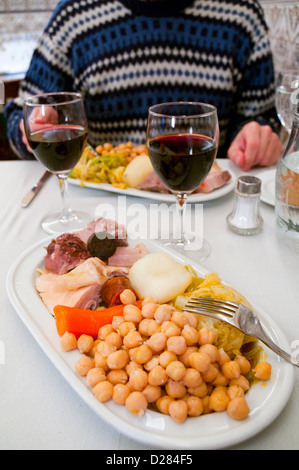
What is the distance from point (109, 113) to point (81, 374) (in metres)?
1.51

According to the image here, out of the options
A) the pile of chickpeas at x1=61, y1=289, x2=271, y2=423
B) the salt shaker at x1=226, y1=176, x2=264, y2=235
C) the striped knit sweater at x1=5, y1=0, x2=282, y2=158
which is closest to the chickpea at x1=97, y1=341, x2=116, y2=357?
the pile of chickpeas at x1=61, y1=289, x2=271, y2=423

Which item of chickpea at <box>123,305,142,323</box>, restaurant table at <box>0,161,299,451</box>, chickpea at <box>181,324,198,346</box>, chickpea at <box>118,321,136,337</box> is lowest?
restaurant table at <box>0,161,299,451</box>

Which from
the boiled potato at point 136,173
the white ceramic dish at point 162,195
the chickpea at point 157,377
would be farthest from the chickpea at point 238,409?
the boiled potato at point 136,173

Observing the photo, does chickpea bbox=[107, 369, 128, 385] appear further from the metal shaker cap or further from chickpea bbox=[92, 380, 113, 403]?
the metal shaker cap

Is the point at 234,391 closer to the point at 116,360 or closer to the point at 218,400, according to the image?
the point at 218,400

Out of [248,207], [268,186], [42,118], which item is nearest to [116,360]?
[248,207]

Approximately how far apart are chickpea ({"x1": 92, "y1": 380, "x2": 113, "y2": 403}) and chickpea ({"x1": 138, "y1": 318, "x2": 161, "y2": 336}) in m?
0.11

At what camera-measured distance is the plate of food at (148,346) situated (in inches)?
21.0

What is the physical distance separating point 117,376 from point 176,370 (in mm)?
96

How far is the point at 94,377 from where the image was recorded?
589 millimetres

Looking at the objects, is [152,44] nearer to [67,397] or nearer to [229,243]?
[229,243]

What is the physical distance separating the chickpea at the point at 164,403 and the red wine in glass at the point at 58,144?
73 centimetres

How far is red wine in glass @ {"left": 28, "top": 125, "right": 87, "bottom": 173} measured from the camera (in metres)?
1.05

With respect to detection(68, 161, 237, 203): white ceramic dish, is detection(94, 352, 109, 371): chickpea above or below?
below
